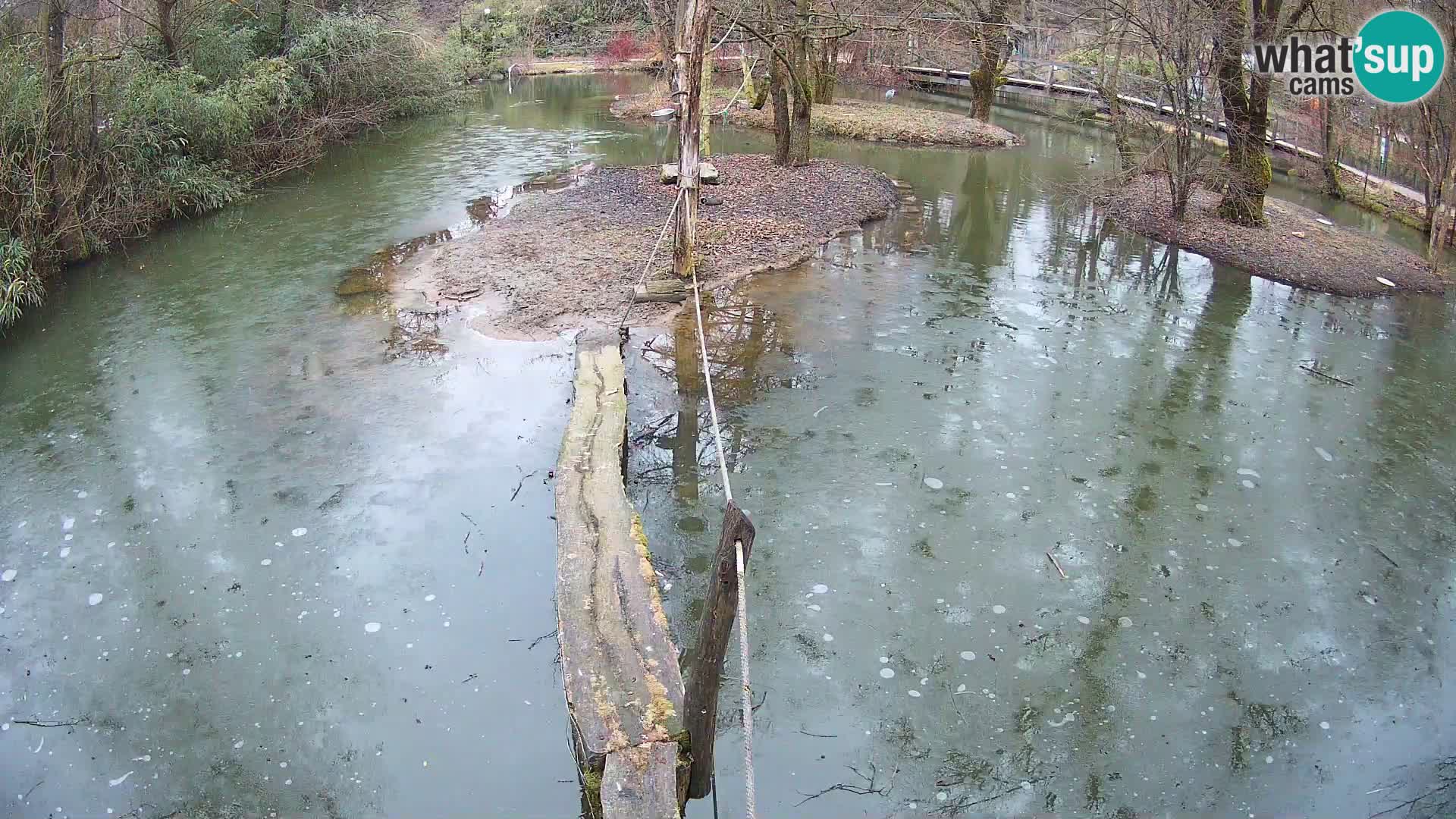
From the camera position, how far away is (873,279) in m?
11.6

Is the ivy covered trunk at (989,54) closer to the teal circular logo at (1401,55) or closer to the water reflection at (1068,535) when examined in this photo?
the teal circular logo at (1401,55)

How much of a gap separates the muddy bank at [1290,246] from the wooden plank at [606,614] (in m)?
9.80

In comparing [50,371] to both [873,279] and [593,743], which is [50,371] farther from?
[873,279]

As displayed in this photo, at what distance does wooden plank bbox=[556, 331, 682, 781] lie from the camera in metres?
3.96

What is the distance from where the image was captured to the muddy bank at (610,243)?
33.8ft

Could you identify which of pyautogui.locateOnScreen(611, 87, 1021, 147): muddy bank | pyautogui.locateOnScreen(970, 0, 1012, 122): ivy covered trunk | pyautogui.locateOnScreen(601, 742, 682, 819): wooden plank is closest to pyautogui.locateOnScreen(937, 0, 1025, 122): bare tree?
pyautogui.locateOnScreen(970, 0, 1012, 122): ivy covered trunk

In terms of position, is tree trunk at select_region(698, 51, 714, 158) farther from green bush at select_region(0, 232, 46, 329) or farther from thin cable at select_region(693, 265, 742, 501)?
green bush at select_region(0, 232, 46, 329)

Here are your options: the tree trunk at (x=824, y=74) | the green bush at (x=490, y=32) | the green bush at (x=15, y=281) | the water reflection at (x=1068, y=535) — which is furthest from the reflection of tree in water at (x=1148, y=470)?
the green bush at (x=490, y=32)

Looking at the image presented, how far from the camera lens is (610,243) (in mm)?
12297

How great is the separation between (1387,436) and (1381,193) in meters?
11.3

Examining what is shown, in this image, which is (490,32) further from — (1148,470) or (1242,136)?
(1148,470)

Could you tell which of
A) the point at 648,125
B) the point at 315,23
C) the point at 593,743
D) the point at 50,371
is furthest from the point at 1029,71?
the point at 593,743

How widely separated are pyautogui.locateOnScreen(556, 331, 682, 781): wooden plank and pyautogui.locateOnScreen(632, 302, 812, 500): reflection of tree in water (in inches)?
28.5

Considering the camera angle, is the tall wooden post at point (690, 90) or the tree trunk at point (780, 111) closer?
the tall wooden post at point (690, 90)
